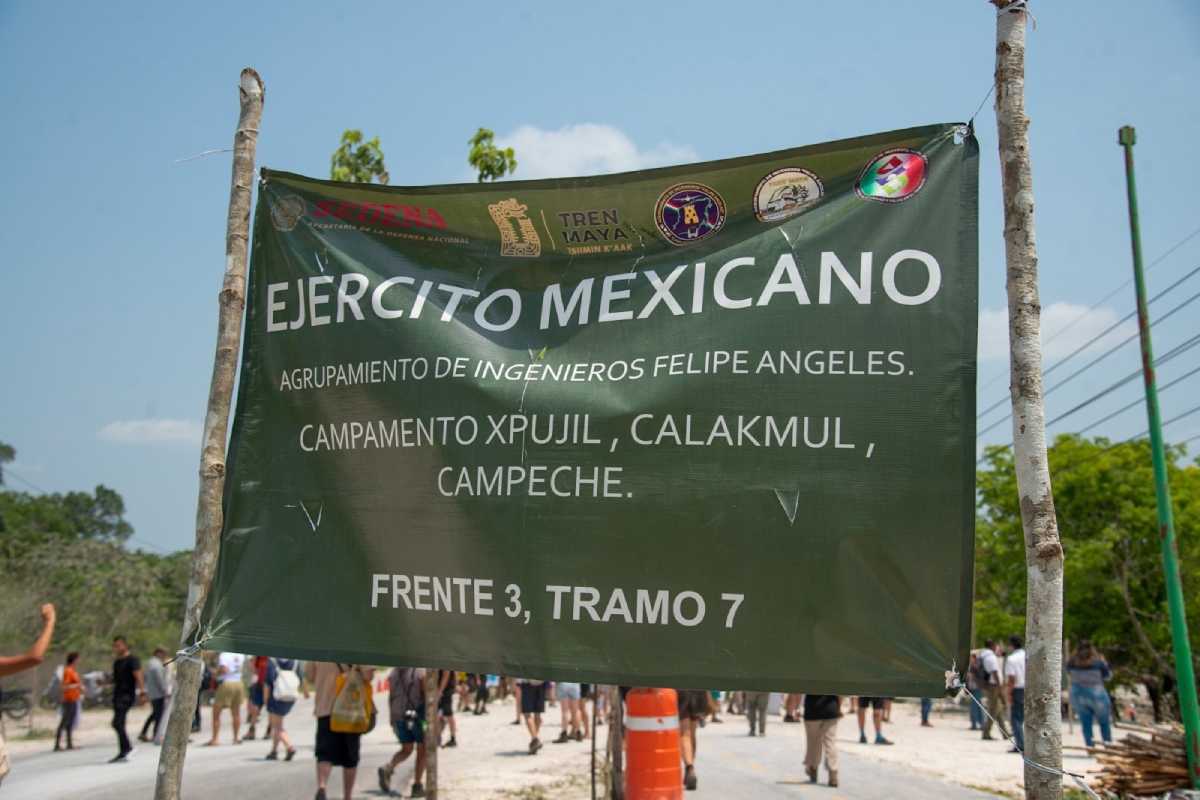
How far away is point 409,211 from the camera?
18.4 ft

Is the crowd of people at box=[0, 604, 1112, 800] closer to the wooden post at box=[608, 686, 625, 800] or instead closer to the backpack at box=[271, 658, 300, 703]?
the backpack at box=[271, 658, 300, 703]

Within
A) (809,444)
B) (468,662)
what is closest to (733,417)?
(809,444)

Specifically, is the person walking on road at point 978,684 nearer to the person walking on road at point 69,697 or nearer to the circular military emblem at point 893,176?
the person walking on road at point 69,697

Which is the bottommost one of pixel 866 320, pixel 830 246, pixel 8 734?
pixel 8 734

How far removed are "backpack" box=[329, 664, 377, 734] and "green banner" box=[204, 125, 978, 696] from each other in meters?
5.48

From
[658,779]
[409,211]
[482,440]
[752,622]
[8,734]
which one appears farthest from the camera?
[8,734]

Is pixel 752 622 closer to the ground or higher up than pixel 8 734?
higher up

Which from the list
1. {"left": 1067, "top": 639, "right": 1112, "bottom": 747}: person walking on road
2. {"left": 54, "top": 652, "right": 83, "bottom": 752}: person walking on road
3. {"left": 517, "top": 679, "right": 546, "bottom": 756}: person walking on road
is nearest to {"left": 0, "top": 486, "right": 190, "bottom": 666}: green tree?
{"left": 54, "top": 652, "right": 83, "bottom": 752}: person walking on road

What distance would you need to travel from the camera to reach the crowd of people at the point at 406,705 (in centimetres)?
1098

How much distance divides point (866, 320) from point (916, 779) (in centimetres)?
1166

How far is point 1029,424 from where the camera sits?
4.26 m

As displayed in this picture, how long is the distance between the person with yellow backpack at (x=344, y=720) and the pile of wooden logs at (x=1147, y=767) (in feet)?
24.0

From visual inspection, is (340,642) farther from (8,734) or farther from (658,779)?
(8,734)

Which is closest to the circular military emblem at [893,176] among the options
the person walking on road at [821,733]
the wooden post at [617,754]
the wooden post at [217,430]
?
the wooden post at [217,430]
